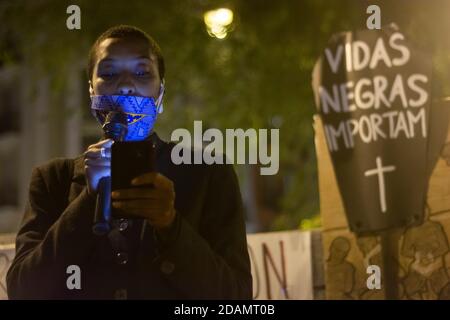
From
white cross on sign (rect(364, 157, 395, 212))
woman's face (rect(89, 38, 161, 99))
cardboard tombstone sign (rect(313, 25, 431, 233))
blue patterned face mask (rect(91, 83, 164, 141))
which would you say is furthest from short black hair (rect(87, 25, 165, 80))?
white cross on sign (rect(364, 157, 395, 212))

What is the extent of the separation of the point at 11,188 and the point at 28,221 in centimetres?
981

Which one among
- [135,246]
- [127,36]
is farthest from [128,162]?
[127,36]

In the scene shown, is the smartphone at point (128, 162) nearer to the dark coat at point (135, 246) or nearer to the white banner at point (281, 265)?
the dark coat at point (135, 246)

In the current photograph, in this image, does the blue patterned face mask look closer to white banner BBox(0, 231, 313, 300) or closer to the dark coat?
the dark coat

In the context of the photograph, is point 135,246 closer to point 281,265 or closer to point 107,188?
point 107,188

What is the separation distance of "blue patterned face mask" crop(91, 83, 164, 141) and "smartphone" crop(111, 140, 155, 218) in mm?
102

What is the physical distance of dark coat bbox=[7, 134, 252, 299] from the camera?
3.21 meters

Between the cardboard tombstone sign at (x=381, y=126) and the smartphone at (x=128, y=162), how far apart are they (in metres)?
1.20

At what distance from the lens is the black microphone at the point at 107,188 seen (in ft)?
10.3

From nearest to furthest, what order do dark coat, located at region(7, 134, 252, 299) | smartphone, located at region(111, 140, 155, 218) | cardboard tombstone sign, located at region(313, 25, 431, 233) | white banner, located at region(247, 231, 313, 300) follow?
smartphone, located at region(111, 140, 155, 218) < dark coat, located at region(7, 134, 252, 299) < cardboard tombstone sign, located at region(313, 25, 431, 233) < white banner, located at region(247, 231, 313, 300)

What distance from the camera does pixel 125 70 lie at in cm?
336

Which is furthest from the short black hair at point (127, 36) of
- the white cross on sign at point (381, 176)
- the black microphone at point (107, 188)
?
the white cross on sign at point (381, 176)
